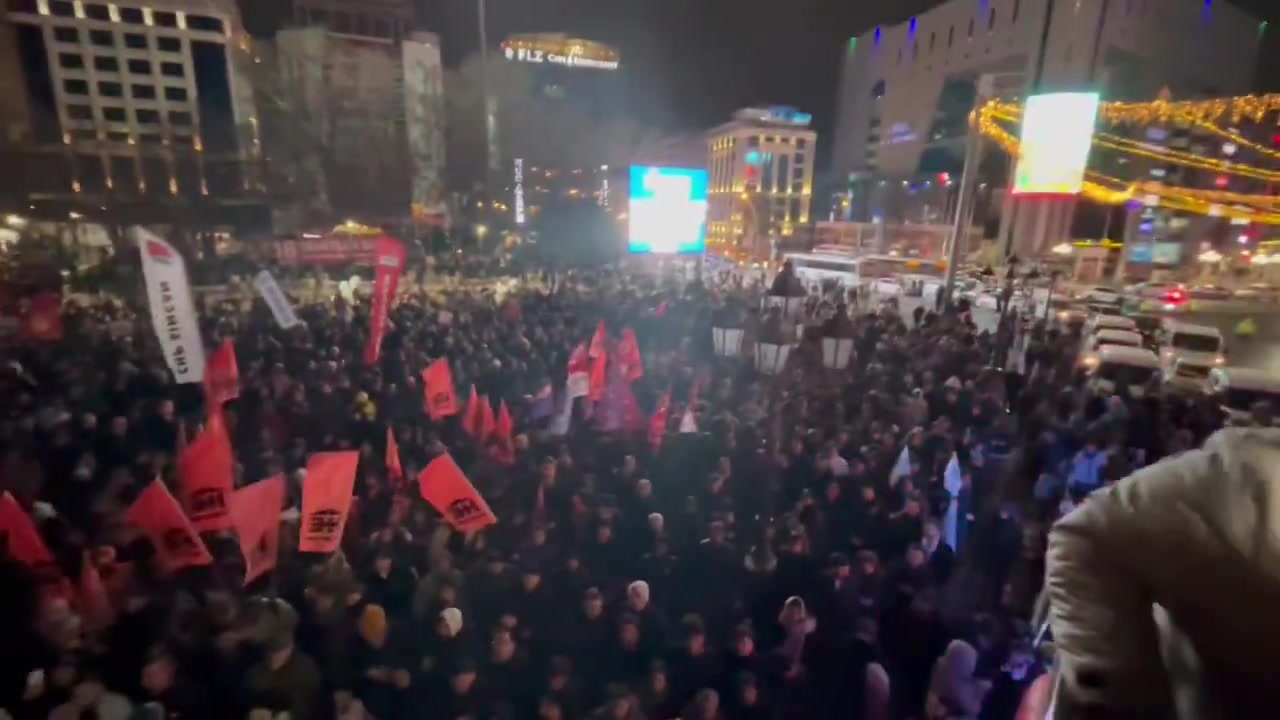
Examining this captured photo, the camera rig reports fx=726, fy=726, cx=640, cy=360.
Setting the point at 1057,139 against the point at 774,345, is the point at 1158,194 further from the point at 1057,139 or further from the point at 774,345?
the point at 774,345

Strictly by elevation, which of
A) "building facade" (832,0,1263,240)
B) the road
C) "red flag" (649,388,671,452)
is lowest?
the road

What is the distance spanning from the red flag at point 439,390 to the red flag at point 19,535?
339 cm

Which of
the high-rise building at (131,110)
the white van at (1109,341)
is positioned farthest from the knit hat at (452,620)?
the high-rise building at (131,110)

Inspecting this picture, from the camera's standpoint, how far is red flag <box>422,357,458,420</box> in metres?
7.58

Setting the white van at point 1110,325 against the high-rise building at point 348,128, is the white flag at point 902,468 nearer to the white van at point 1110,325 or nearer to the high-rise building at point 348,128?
the white van at point 1110,325

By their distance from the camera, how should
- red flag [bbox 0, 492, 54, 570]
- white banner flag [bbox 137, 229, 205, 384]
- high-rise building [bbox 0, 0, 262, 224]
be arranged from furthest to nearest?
high-rise building [bbox 0, 0, 262, 224], white banner flag [bbox 137, 229, 205, 384], red flag [bbox 0, 492, 54, 570]

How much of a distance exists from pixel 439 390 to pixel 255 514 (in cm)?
291

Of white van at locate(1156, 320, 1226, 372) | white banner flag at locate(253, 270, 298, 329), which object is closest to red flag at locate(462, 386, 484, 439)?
white banner flag at locate(253, 270, 298, 329)

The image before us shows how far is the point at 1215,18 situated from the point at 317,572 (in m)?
62.7

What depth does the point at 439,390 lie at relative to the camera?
764 centimetres

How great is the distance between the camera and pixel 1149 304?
81.1 feet

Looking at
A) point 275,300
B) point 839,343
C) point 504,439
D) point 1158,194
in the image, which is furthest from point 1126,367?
point 275,300

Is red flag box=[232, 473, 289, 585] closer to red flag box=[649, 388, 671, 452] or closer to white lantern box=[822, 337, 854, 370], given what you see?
red flag box=[649, 388, 671, 452]

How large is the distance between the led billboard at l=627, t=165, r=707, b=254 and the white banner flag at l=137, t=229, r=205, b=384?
1219 cm
